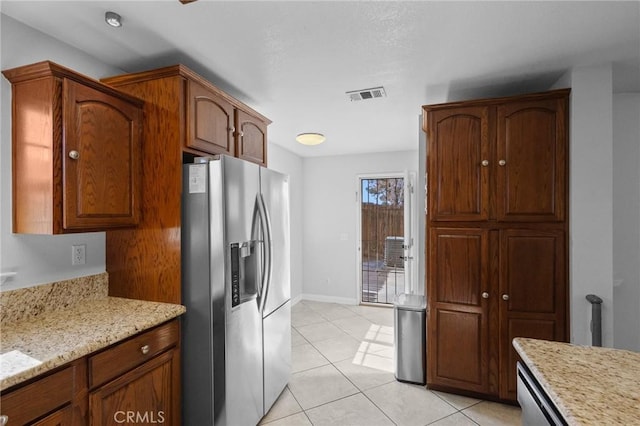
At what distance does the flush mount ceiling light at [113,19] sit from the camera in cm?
157

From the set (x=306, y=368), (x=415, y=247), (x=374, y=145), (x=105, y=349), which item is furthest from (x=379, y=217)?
(x=105, y=349)

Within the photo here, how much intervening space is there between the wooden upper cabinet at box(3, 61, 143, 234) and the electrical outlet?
314 mm

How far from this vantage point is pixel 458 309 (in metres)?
2.50

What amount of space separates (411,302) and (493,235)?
3.20 ft

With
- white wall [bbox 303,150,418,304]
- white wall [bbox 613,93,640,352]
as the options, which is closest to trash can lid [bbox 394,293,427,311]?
white wall [bbox 613,93,640,352]

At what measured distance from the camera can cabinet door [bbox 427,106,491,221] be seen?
7.98ft

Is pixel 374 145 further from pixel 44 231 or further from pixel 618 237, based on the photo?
pixel 44 231

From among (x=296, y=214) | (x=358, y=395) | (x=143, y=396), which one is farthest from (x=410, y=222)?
(x=143, y=396)

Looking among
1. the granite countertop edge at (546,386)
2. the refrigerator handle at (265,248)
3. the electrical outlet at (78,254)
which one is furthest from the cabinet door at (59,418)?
the granite countertop edge at (546,386)

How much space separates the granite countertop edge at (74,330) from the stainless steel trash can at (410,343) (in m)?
1.84

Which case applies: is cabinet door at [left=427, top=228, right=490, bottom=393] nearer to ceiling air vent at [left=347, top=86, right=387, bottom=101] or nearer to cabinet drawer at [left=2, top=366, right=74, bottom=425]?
ceiling air vent at [left=347, top=86, right=387, bottom=101]

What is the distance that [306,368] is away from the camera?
9.91 feet

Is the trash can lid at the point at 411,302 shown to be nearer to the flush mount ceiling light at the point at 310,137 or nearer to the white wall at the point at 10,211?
the flush mount ceiling light at the point at 310,137

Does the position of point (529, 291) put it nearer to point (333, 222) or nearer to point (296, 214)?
point (333, 222)
